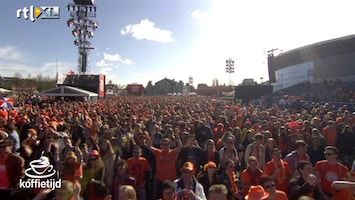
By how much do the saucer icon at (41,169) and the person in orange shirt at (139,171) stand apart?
1.38 metres

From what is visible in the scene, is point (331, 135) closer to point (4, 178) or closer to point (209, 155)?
point (209, 155)

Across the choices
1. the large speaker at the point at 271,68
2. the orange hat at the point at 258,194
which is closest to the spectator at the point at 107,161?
the orange hat at the point at 258,194

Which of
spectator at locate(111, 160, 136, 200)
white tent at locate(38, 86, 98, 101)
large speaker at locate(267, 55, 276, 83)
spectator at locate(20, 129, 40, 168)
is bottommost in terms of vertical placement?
spectator at locate(111, 160, 136, 200)

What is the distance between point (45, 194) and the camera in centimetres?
423

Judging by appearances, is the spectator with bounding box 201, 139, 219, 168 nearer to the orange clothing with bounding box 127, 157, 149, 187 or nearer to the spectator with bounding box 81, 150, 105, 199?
the orange clothing with bounding box 127, 157, 149, 187

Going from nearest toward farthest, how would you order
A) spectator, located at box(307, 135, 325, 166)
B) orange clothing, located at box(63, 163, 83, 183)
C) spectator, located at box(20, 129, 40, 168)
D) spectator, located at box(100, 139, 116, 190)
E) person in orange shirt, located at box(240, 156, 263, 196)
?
1. orange clothing, located at box(63, 163, 83, 183)
2. person in orange shirt, located at box(240, 156, 263, 196)
3. spectator, located at box(100, 139, 116, 190)
4. spectator, located at box(20, 129, 40, 168)
5. spectator, located at box(307, 135, 325, 166)

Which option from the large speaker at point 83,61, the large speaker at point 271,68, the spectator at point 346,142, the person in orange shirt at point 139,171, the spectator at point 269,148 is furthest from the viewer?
the large speaker at point 271,68

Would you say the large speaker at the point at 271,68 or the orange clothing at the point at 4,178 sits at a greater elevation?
the large speaker at the point at 271,68

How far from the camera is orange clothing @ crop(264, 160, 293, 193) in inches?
211

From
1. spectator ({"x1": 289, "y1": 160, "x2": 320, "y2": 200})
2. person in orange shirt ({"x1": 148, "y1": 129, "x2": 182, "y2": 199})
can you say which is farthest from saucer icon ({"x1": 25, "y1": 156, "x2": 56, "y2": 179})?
spectator ({"x1": 289, "y1": 160, "x2": 320, "y2": 200})

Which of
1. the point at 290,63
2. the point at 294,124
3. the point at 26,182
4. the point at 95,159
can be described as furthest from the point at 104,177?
the point at 290,63

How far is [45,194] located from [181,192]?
1.85 m

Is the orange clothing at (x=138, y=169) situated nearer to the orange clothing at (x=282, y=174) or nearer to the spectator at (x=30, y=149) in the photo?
the spectator at (x=30, y=149)

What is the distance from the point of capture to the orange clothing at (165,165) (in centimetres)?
646
